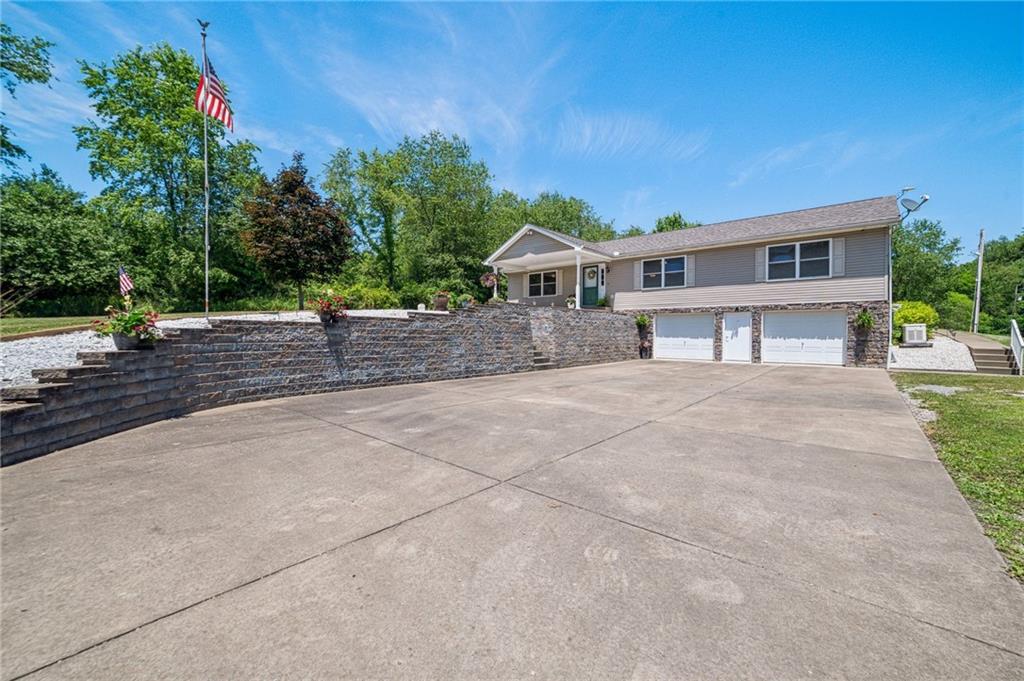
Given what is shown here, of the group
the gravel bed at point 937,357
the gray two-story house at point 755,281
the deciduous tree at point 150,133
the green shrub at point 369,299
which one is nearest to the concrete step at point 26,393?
the green shrub at point 369,299

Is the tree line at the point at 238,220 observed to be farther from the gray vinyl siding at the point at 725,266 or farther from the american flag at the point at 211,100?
the gray vinyl siding at the point at 725,266

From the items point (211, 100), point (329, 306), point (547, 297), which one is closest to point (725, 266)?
point (547, 297)

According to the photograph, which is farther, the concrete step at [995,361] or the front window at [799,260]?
the front window at [799,260]

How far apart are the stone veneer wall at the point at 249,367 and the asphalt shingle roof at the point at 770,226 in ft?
21.7

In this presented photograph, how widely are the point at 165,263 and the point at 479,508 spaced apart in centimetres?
2639

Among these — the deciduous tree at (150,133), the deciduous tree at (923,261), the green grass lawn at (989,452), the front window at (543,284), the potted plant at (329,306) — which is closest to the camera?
the green grass lawn at (989,452)

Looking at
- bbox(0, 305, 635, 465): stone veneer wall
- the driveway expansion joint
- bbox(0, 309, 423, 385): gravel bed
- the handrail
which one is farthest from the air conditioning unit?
bbox(0, 309, 423, 385): gravel bed

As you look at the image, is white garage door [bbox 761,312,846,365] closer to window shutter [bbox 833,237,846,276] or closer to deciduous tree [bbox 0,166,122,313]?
window shutter [bbox 833,237,846,276]

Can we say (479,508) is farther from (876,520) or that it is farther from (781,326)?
(781,326)

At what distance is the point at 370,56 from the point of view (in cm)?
924

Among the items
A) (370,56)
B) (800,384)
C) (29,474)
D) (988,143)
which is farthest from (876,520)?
(988,143)

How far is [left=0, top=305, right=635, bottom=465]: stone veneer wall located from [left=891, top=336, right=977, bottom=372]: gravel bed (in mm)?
11251

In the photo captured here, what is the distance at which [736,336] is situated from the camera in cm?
1447

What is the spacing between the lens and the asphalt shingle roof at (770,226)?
40.8ft
